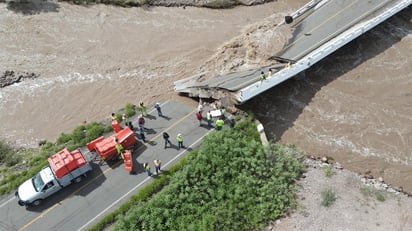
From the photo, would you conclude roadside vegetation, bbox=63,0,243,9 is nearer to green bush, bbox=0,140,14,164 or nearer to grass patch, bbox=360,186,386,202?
green bush, bbox=0,140,14,164

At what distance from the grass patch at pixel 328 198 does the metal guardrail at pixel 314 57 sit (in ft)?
24.7

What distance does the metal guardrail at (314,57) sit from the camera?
78.1 feet

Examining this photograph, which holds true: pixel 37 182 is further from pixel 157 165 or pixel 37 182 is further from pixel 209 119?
pixel 209 119

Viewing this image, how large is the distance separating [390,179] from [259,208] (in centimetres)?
879

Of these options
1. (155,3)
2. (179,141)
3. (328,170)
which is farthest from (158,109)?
(155,3)

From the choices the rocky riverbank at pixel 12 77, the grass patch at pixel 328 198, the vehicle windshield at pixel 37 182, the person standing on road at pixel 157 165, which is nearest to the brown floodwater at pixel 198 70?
the rocky riverbank at pixel 12 77

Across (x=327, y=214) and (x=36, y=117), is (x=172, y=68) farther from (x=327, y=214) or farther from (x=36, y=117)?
(x=327, y=214)

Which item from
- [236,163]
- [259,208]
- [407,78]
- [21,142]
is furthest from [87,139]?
[407,78]

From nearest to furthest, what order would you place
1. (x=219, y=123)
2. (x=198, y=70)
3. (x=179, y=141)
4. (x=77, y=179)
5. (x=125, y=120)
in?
1. (x=77, y=179)
2. (x=179, y=141)
3. (x=219, y=123)
4. (x=125, y=120)
5. (x=198, y=70)

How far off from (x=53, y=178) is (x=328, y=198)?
573 inches

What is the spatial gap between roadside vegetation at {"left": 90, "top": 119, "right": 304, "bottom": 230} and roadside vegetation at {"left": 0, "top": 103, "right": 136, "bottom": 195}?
19.2 feet

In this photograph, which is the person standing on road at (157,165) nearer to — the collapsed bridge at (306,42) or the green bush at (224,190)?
the green bush at (224,190)

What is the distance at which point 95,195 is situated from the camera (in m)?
19.9

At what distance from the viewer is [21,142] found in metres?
24.8
